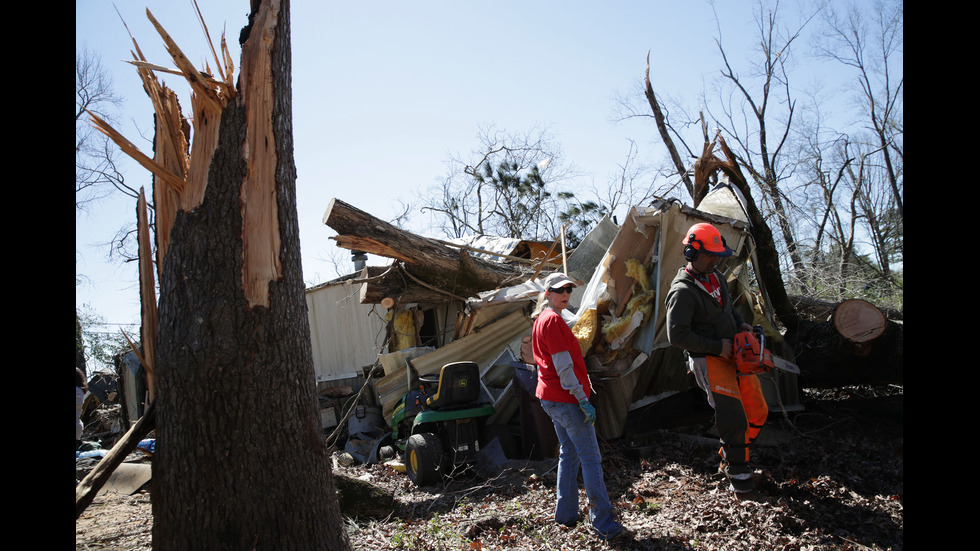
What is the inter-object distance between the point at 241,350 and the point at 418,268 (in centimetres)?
631

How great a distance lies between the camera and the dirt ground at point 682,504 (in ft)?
12.8

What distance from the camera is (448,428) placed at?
6617 mm

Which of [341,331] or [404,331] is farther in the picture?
[341,331]

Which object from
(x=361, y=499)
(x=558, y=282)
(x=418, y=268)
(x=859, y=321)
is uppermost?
(x=418, y=268)

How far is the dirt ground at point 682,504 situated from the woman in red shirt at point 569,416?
0.15 meters

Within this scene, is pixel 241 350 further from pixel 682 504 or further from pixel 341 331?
pixel 341 331

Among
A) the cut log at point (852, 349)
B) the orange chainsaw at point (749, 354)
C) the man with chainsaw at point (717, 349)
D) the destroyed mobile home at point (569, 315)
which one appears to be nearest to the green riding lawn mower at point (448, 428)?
the destroyed mobile home at point (569, 315)

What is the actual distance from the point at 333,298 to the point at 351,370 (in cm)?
219

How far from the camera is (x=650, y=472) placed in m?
5.50

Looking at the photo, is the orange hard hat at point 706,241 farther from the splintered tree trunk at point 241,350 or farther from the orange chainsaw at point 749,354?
the splintered tree trunk at point 241,350

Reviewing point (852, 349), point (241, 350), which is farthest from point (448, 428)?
point (852, 349)

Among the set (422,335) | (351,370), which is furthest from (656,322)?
(351,370)

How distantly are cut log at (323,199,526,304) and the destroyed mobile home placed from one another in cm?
2
